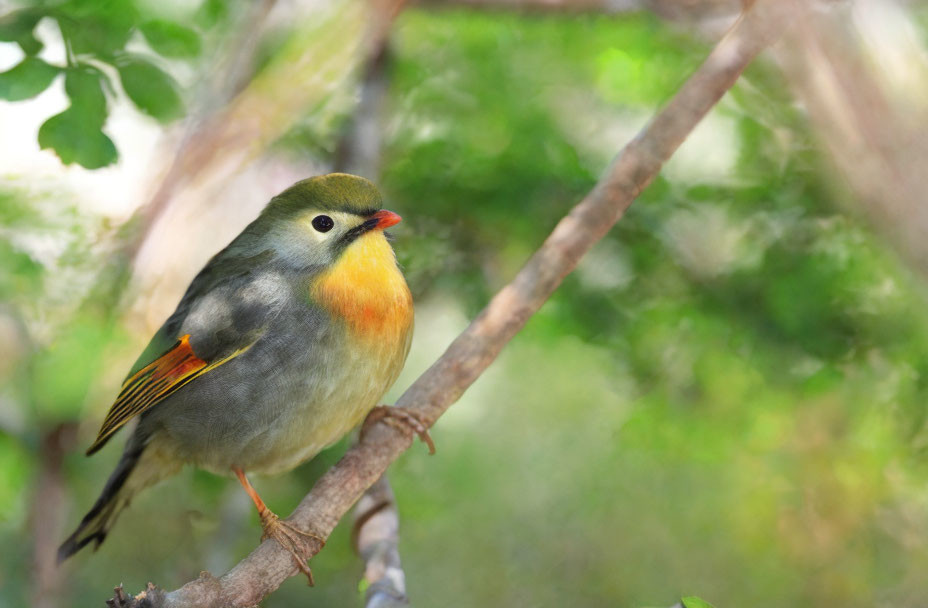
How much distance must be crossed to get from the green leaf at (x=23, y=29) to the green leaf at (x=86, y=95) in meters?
0.11

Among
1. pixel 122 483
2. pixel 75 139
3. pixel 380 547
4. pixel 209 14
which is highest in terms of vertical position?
pixel 209 14

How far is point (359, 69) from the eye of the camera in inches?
155

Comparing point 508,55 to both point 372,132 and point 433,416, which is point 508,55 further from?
point 433,416

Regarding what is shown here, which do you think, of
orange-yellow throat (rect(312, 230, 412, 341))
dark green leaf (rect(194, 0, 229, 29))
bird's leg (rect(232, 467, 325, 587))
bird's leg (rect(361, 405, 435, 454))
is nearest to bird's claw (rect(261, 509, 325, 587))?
bird's leg (rect(232, 467, 325, 587))

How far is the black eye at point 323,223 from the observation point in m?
2.75

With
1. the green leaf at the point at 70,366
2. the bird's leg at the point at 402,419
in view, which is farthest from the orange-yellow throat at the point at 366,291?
the green leaf at the point at 70,366

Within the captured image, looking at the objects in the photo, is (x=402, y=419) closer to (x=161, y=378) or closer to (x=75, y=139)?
(x=161, y=378)

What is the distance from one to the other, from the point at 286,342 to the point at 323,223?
1.20 feet

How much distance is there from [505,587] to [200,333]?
2184mm

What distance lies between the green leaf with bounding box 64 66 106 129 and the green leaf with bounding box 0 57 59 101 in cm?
5

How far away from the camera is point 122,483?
3070 mm

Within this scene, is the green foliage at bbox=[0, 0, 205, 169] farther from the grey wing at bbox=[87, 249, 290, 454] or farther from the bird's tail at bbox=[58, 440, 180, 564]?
the bird's tail at bbox=[58, 440, 180, 564]

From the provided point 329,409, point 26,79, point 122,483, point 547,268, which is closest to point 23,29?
point 26,79

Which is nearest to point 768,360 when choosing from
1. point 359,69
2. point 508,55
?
point 508,55
